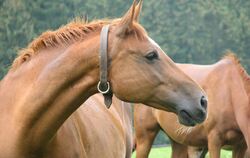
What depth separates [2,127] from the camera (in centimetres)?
410

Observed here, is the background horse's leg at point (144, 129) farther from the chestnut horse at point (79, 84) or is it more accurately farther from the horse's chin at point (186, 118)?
the horse's chin at point (186, 118)

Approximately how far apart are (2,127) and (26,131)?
0.17 meters

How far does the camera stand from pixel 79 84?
400cm

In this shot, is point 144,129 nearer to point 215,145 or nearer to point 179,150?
point 179,150

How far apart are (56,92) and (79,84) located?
15 cm

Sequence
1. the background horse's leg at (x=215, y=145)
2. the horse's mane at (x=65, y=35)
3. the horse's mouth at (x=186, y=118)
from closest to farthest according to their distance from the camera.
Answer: the horse's mouth at (x=186, y=118)
the horse's mane at (x=65, y=35)
the background horse's leg at (x=215, y=145)

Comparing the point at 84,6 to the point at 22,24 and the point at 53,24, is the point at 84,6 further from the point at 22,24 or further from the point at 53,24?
the point at 22,24

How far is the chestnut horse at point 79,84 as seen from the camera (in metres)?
3.93

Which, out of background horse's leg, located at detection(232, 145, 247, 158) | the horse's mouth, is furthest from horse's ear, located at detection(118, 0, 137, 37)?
background horse's leg, located at detection(232, 145, 247, 158)

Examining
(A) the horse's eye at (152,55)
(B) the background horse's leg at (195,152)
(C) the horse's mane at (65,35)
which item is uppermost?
(C) the horse's mane at (65,35)

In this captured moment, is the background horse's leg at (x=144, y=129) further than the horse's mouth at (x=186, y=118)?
Yes

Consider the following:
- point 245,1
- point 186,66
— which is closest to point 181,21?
point 245,1

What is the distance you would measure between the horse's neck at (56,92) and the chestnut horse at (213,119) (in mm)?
5334

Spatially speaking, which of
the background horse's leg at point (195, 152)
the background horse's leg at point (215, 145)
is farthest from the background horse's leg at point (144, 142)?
the background horse's leg at point (215, 145)
